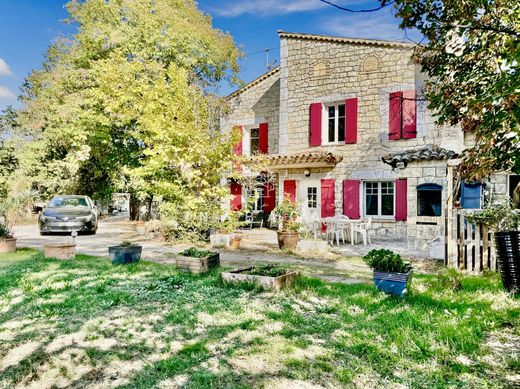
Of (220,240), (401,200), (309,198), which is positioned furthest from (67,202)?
(401,200)

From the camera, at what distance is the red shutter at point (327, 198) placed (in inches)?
518

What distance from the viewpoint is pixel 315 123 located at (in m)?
13.8

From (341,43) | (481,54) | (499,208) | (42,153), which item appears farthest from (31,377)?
(42,153)

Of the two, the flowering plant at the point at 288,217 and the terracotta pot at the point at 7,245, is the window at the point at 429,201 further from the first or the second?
the terracotta pot at the point at 7,245

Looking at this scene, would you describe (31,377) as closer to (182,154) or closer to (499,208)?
(499,208)

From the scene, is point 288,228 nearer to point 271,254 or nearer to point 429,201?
point 271,254

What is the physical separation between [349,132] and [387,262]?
8.98 meters

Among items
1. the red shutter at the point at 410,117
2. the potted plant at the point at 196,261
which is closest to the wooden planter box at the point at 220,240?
the potted plant at the point at 196,261

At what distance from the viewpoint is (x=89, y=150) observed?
1675 centimetres

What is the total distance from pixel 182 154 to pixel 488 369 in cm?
854

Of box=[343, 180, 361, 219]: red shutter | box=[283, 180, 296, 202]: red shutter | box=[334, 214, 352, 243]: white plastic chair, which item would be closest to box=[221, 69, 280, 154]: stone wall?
box=[283, 180, 296, 202]: red shutter

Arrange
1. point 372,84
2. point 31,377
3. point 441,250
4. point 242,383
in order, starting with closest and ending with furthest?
point 242,383 → point 31,377 → point 441,250 → point 372,84

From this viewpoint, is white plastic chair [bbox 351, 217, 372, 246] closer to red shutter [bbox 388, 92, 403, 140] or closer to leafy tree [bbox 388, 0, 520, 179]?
red shutter [bbox 388, 92, 403, 140]

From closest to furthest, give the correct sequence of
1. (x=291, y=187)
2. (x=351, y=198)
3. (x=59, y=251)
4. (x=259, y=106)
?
(x=59, y=251) → (x=351, y=198) → (x=291, y=187) → (x=259, y=106)
